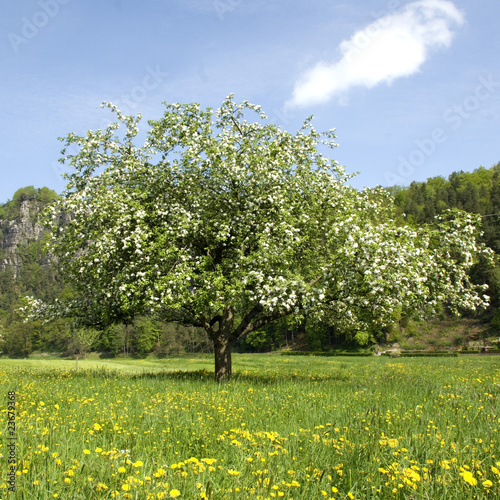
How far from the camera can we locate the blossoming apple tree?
14039mm

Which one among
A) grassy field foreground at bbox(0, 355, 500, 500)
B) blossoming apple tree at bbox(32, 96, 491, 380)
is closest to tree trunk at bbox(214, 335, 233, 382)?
blossoming apple tree at bbox(32, 96, 491, 380)

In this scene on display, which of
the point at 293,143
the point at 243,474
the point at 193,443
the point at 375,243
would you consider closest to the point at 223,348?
the point at 375,243

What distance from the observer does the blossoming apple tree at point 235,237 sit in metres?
14.0

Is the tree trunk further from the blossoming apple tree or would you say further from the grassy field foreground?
the grassy field foreground

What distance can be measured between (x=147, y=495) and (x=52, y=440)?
2.88m

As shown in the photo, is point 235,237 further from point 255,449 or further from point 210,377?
point 255,449

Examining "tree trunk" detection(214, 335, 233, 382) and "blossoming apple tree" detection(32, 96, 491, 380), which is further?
"tree trunk" detection(214, 335, 233, 382)

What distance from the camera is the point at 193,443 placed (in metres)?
6.45

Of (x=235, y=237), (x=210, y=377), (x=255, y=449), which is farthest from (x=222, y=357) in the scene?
(x=255, y=449)

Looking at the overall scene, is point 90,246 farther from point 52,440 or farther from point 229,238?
point 52,440

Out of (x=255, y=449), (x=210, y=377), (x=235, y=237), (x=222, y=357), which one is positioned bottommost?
(x=210, y=377)

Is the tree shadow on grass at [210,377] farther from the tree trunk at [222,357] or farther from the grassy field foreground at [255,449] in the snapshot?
the grassy field foreground at [255,449]

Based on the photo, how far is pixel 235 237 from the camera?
15.2 metres

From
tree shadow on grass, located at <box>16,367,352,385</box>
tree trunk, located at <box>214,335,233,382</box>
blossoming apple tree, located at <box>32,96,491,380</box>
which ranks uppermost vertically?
blossoming apple tree, located at <box>32,96,491,380</box>
